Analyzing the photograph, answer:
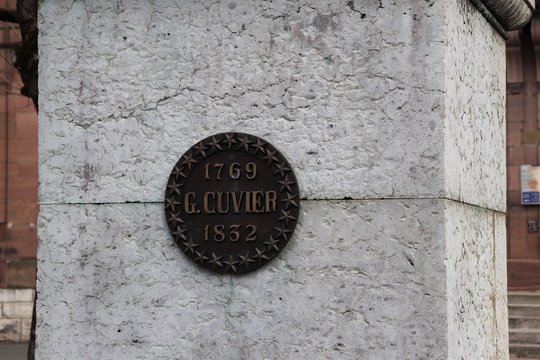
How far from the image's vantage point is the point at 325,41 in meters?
4.28

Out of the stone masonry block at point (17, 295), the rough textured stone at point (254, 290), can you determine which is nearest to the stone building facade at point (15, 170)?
the stone masonry block at point (17, 295)

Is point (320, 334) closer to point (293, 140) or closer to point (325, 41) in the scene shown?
point (293, 140)

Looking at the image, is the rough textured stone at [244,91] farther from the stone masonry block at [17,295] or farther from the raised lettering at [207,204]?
the stone masonry block at [17,295]

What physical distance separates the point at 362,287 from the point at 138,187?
0.87 meters

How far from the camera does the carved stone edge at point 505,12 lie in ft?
15.6

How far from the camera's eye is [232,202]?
14.3ft

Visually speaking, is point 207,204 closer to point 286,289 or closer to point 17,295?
point 286,289

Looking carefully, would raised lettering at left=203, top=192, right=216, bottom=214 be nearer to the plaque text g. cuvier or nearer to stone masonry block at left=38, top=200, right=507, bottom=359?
the plaque text g. cuvier

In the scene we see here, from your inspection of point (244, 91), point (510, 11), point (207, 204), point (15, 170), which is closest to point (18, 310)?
point (15, 170)

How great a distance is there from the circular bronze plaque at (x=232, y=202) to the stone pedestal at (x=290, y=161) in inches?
1.6

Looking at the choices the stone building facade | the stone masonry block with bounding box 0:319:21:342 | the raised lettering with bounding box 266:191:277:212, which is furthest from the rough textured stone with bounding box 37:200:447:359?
the stone building facade

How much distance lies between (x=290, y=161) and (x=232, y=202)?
0.25m

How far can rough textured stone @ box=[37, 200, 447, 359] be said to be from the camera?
163 inches

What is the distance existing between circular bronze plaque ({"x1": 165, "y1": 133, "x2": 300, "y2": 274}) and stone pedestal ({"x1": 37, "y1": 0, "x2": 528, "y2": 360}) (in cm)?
4
